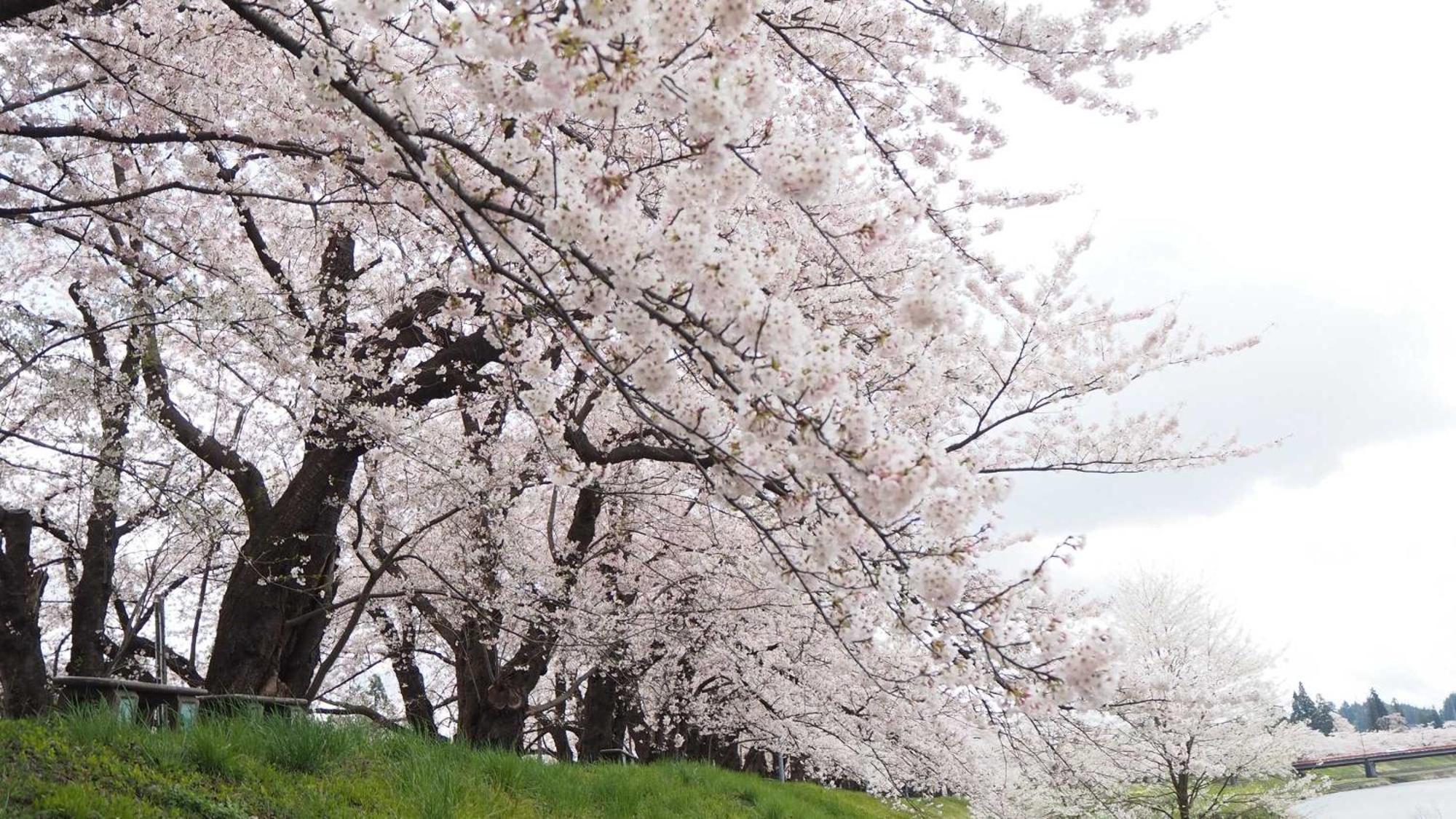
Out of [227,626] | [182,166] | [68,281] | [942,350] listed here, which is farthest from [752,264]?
[68,281]

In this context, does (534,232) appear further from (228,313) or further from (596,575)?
(596,575)

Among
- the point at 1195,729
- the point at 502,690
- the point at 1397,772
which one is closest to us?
the point at 502,690

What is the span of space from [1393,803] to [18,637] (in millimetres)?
44843

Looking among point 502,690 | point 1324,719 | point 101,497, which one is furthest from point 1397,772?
point 101,497

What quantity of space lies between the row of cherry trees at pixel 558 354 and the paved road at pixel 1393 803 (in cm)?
1717

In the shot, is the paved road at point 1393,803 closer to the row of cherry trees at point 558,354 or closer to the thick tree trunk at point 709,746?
the thick tree trunk at point 709,746

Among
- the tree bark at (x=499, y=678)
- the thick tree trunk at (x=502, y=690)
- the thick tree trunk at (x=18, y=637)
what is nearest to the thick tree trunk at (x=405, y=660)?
the tree bark at (x=499, y=678)

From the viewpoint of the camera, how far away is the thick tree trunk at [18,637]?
21.6 feet

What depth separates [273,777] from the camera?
13.2ft

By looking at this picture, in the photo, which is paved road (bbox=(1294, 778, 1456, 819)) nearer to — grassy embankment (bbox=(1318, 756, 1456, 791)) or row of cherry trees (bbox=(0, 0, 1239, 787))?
grassy embankment (bbox=(1318, 756, 1456, 791))

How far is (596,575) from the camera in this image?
983 cm

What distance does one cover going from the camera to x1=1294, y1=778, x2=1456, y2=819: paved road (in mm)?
27438

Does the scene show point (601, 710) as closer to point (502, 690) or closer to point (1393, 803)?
point (502, 690)

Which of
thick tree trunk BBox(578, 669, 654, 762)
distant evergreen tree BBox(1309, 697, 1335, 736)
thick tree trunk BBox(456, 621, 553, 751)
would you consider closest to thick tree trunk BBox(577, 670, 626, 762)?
thick tree trunk BBox(578, 669, 654, 762)
